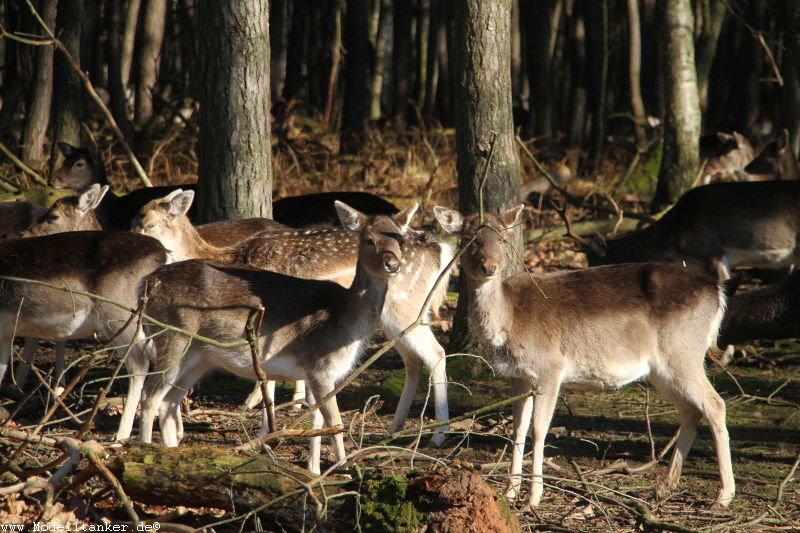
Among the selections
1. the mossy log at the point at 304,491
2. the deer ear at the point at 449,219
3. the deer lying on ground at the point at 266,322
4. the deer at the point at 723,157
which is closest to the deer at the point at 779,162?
the deer at the point at 723,157

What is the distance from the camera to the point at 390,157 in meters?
16.9

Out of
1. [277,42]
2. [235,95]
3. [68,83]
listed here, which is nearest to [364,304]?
[235,95]

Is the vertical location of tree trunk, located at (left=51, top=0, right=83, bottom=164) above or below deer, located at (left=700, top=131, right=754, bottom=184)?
above

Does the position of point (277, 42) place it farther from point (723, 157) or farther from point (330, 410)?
point (330, 410)

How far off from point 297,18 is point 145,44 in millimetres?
9277

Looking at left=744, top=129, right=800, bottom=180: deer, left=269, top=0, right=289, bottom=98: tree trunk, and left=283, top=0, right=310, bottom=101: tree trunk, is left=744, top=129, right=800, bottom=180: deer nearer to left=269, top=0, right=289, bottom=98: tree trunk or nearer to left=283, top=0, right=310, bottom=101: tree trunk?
left=269, top=0, right=289, bottom=98: tree trunk

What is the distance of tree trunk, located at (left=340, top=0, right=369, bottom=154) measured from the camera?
18875 millimetres

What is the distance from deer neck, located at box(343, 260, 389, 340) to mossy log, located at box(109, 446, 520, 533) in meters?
1.68

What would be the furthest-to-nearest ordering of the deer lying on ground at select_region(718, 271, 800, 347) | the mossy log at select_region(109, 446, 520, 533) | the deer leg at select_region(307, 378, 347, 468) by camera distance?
the deer lying on ground at select_region(718, 271, 800, 347) → the deer leg at select_region(307, 378, 347, 468) → the mossy log at select_region(109, 446, 520, 533)

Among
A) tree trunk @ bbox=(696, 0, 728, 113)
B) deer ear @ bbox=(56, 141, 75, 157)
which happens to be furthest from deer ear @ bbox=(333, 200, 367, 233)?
tree trunk @ bbox=(696, 0, 728, 113)

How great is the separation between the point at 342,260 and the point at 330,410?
87.0 inches

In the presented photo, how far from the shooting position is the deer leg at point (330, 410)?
5.88m

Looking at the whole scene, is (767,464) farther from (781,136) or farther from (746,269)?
(781,136)

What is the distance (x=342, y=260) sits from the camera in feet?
26.0
